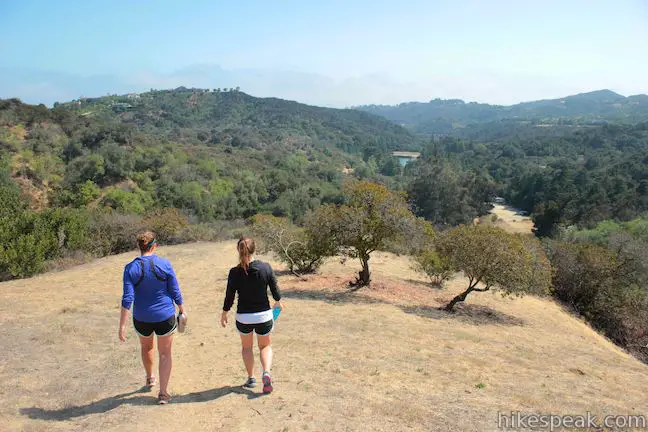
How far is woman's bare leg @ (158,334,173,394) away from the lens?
4906mm

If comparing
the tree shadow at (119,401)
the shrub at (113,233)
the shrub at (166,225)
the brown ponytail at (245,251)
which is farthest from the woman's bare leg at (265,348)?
the shrub at (166,225)

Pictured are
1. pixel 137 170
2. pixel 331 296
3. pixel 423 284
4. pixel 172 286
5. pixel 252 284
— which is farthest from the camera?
pixel 137 170

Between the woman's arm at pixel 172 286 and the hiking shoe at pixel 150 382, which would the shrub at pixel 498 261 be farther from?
the woman's arm at pixel 172 286

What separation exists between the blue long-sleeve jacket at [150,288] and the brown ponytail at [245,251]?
0.75m

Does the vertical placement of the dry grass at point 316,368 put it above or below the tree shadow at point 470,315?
above

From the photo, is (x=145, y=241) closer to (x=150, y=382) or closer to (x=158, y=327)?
(x=158, y=327)

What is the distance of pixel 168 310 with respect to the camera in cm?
481

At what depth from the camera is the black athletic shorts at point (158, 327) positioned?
479cm

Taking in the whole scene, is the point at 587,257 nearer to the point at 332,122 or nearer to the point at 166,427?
the point at 166,427

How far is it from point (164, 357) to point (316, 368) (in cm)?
278

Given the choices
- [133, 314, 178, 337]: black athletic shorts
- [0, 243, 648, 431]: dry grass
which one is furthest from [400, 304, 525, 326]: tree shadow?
[133, 314, 178, 337]: black athletic shorts

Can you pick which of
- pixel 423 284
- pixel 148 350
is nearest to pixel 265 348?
pixel 148 350

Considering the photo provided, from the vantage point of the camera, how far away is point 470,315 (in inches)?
521

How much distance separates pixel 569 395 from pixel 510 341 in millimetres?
4213
